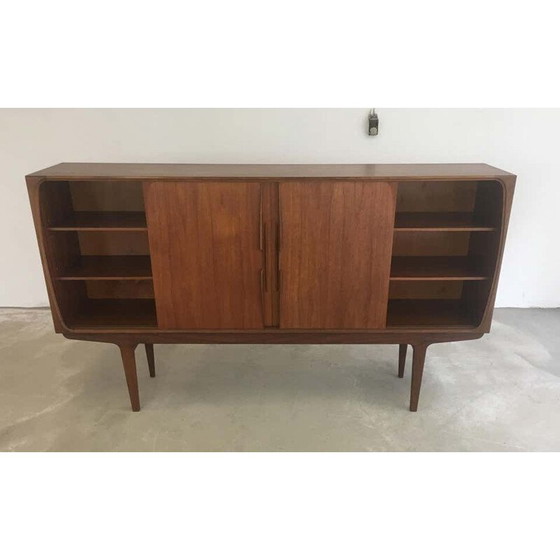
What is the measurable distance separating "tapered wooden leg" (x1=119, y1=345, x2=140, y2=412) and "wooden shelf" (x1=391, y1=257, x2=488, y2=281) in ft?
4.07

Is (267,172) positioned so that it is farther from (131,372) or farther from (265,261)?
(131,372)

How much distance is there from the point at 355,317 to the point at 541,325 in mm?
1607

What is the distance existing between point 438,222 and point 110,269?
59.1 inches

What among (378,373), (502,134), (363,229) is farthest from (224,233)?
(502,134)

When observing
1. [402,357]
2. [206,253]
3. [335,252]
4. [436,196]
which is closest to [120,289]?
[206,253]

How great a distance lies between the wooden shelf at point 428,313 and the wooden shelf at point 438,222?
424mm

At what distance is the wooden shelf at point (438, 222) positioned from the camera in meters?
1.92

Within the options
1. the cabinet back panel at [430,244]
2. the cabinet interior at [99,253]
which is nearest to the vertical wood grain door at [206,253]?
the cabinet interior at [99,253]

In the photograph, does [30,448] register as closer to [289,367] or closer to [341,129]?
[289,367]

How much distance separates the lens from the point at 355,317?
2.04m

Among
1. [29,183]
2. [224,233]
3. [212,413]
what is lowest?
[212,413]

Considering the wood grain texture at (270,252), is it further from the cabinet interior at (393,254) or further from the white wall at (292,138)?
the white wall at (292,138)

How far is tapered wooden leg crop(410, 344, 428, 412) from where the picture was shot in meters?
2.09

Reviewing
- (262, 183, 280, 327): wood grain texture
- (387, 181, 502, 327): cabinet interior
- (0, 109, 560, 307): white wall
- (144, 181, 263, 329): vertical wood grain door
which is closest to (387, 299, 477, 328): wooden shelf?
(387, 181, 502, 327): cabinet interior
